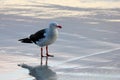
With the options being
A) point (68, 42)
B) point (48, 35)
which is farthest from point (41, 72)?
point (68, 42)

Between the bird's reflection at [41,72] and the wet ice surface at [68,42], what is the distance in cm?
2

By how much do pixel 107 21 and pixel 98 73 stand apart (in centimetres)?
777

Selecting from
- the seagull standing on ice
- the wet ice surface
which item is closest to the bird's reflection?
the wet ice surface

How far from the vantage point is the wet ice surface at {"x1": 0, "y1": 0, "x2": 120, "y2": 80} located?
9.65 metres

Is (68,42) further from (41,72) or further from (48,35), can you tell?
(41,72)

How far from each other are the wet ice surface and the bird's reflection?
0.06ft

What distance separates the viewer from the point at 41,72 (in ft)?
31.2

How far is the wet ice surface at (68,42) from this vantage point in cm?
965

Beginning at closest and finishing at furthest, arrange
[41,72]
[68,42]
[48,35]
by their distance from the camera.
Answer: [41,72], [48,35], [68,42]

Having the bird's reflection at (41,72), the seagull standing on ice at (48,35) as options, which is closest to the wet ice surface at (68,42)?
the bird's reflection at (41,72)

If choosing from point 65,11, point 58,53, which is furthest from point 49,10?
point 58,53

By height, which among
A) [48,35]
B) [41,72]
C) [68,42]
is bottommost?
[41,72]

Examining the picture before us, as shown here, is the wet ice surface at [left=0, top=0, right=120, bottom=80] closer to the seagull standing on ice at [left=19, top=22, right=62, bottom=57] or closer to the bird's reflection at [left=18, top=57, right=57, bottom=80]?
the bird's reflection at [left=18, top=57, right=57, bottom=80]

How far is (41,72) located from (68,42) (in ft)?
11.2
